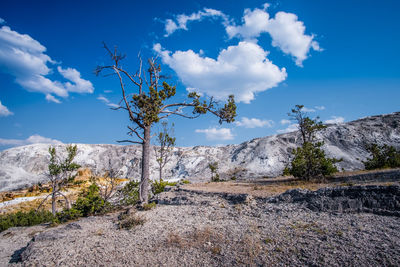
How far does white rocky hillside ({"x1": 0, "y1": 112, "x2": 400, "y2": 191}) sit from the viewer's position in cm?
3609

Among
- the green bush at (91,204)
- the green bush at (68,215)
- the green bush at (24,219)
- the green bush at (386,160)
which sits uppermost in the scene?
the green bush at (386,160)

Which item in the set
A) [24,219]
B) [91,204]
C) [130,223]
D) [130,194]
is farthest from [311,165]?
[24,219]

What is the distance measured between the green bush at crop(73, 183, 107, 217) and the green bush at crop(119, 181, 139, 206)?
103 centimetres

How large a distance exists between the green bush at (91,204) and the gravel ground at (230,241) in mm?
1392

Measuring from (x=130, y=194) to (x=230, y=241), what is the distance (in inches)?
257

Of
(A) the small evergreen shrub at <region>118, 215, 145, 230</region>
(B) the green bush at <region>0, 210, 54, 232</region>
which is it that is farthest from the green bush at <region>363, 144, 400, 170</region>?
(B) the green bush at <region>0, 210, 54, 232</region>

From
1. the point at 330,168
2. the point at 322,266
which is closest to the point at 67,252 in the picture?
the point at 322,266

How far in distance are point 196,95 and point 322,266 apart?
9542mm

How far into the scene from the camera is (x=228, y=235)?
5.09m

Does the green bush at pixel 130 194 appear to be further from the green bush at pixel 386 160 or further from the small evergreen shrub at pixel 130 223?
the green bush at pixel 386 160

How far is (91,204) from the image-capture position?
8703 mm

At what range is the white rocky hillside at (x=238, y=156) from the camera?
36.1 metres

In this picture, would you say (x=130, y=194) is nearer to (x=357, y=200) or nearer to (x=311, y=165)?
(x=357, y=200)

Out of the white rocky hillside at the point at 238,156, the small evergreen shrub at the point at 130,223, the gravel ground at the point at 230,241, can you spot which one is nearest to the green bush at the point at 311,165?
the gravel ground at the point at 230,241
